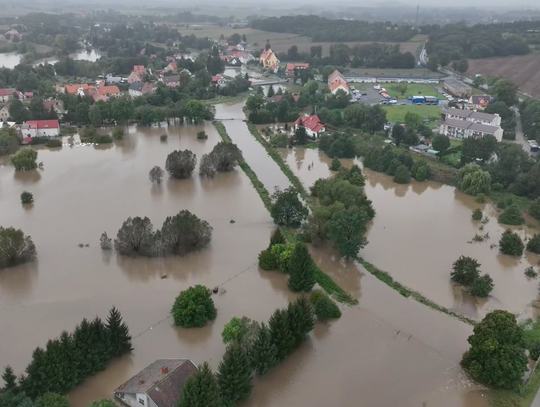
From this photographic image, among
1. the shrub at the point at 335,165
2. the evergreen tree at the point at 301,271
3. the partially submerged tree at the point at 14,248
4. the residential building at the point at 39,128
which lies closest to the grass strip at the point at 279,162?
the shrub at the point at 335,165

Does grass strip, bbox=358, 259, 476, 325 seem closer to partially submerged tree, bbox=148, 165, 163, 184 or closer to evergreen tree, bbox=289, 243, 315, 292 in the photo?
evergreen tree, bbox=289, 243, 315, 292

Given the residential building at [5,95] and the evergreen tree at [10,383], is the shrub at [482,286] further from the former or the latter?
the residential building at [5,95]

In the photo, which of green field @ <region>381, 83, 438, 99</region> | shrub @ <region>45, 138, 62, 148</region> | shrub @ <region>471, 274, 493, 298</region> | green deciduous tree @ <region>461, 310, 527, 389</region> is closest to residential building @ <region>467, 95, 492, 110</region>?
green field @ <region>381, 83, 438, 99</region>

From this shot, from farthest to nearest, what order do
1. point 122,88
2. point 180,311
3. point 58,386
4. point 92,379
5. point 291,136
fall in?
point 122,88 → point 291,136 → point 180,311 → point 92,379 → point 58,386

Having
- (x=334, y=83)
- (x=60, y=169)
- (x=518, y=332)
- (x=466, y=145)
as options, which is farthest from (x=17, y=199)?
(x=334, y=83)

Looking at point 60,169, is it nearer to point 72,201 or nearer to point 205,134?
point 72,201
